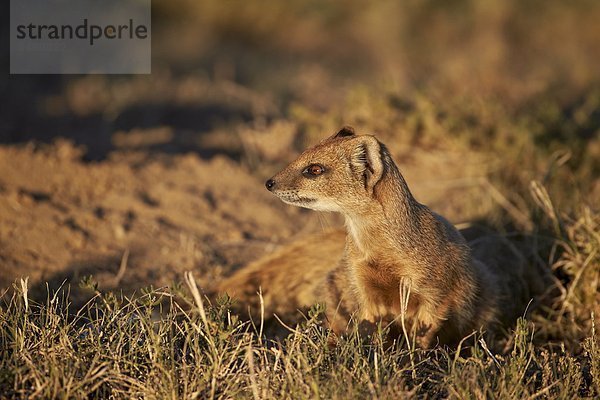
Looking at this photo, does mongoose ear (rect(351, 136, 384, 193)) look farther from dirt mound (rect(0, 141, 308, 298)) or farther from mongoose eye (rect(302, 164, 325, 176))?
dirt mound (rect(0, 141, 308, 298))

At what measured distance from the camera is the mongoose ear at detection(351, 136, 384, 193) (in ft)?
10.4

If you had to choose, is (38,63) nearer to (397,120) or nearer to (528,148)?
(397,120)

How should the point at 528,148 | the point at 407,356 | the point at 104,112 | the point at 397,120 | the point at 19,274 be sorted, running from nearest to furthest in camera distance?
the point at 407,356
the point at 19,274
the point at 528,148
the point at 397,120
the point at 104,112

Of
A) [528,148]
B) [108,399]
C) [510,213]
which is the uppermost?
[528,148]

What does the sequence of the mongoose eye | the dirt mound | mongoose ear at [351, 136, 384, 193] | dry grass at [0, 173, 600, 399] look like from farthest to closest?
1. the dirt mound
2. the mongoose eye
3. mongoose ear at [351, 136, 384, 193]
4. dry grass at [0, 173, 600, 399]

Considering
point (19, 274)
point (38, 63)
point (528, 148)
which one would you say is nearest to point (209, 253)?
A: point (19, 274)

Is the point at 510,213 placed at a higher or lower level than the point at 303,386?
higher

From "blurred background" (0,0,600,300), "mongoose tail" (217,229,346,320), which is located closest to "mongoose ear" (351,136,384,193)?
"mongoose tail" (217,229,346,320)

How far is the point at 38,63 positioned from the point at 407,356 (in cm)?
585

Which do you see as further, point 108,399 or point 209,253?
point 209,253

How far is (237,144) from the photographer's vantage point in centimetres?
603

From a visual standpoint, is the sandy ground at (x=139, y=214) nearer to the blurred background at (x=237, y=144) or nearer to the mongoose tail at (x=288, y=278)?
the blurred background at (x=237, y=144)

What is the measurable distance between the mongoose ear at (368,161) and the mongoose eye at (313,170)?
0.15m

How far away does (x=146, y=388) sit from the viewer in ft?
8.49
